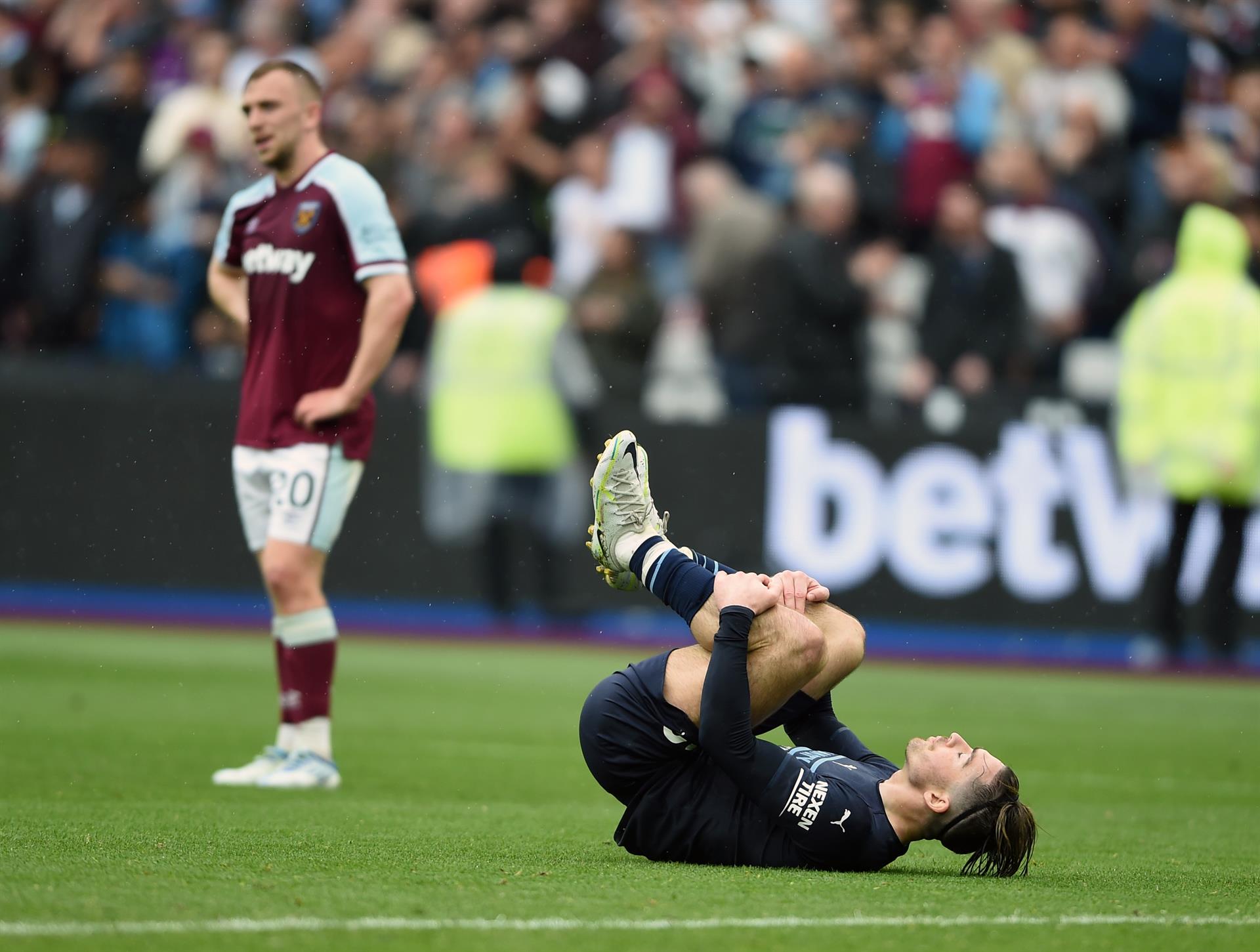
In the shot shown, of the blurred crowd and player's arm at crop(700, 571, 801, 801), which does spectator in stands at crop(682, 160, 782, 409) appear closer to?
the blurred crowd

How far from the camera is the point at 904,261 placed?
55.5ft

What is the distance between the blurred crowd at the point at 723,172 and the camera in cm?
1642

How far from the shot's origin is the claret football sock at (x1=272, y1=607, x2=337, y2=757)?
27.3ft

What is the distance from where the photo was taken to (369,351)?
8.41m

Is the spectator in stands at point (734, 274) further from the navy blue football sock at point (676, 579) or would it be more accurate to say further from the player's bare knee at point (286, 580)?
the navy blue football sock at point (676, 579)

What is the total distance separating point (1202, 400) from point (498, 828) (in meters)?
9.37

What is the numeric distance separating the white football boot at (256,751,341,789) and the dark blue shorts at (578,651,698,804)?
2.18m

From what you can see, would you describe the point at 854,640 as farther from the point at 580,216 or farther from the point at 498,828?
the point at 580,216

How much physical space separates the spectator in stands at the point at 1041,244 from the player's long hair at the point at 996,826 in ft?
35.2

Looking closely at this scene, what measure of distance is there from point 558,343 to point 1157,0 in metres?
6.35

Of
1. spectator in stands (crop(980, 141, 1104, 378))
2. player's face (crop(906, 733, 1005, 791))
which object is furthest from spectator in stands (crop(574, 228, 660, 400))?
player's face (crop(906, 733, 1005, 791))

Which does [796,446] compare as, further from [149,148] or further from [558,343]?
[149,148]

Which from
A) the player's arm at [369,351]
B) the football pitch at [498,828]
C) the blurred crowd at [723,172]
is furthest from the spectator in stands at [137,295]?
the player's arm at [369,351]

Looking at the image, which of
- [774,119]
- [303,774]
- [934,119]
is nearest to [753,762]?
[303,774]
